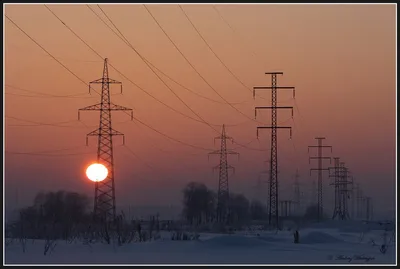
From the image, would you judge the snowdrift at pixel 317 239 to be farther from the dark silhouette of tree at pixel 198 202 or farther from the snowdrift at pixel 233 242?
the dark silhouette of tree at pixel 198 202

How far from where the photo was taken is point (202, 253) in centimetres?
3922

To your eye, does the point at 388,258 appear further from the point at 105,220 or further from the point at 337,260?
the point at 105,220

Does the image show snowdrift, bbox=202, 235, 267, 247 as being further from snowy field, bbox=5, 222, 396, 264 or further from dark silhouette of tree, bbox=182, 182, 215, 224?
dark silhouette of tree, bbox=182, 182, 215, 224

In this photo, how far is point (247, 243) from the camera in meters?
45.2

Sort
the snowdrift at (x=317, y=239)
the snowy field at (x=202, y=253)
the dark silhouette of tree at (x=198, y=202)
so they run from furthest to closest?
the dark silhouette of tree at (x=198, y=202) → the snowdrift at (x=317, y=239) → the snowy field at (x=202, y=253)

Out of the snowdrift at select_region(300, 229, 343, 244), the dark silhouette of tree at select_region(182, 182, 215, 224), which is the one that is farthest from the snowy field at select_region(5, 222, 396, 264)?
the dark silhouette of tree at select_region(182, 182, 215, 224)

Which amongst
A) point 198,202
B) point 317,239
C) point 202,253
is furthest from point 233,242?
point 198,202

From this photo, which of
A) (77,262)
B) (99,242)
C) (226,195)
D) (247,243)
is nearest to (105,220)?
(99,242)

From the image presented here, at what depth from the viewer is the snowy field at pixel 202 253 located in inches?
1393

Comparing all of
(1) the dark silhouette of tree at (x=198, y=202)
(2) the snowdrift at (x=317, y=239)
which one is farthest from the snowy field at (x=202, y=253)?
(1) the dark silhouette of tree at (x=198, y=202)

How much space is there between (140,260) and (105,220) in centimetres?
1317

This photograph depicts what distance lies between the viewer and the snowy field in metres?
35.4

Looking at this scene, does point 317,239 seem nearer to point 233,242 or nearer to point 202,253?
point 233,242

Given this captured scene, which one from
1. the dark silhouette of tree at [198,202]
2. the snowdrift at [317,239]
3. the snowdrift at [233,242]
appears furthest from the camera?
the dark silhouette of tree at [198,202]
